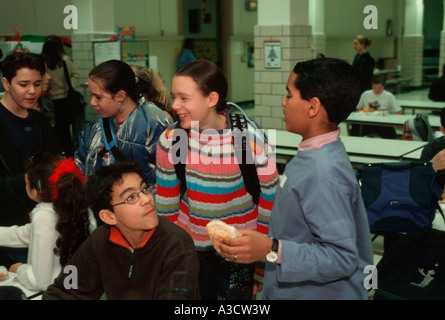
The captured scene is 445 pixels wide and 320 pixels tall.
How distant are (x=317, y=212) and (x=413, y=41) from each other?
18.6 m

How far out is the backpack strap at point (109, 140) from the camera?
265 centimetres

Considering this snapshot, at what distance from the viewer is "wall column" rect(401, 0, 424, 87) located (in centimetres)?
1784

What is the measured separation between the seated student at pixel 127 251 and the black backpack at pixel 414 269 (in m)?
1.22

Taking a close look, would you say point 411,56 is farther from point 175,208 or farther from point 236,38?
point 175,208

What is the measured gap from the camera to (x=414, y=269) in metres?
2.57

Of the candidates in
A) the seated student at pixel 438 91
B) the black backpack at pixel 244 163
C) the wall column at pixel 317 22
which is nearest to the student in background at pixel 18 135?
the black backpack at pixel 244 163

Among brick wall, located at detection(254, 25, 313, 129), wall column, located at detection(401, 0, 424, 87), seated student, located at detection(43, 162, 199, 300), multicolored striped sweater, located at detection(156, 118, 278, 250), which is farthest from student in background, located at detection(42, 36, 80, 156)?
wall column, located at detection(401, 0, 424, 87)

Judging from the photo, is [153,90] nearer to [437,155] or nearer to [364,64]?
[437,155]

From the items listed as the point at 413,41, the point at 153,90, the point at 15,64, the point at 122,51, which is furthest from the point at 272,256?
the point at 413,41

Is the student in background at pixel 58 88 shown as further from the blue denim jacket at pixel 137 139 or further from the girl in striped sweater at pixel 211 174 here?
the girl in striped sweater at pixel 211 174

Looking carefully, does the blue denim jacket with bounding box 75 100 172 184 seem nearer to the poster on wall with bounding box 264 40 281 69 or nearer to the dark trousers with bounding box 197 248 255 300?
the dark trousers with bounding box 197 248 255 300

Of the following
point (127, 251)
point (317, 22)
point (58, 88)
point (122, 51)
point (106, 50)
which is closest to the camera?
point (127, 251)

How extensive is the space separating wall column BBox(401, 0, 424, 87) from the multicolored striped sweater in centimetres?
1779

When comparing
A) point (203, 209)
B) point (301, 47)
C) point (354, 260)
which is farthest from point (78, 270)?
point (301, 47)
